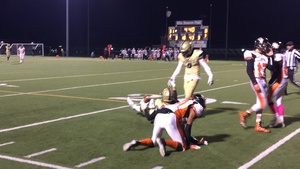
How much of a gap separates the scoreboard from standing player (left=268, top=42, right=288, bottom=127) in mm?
35130

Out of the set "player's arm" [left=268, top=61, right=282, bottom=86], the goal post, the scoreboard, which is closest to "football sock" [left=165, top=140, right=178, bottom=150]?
"player's arm" [left=268, top=61, right=282, bottom=86]

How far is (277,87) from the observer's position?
→ 25.5 ft

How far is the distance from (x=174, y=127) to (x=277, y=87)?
3.02m

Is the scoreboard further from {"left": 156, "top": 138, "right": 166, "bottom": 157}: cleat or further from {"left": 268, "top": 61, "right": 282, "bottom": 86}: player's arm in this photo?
{"left": 156, "top": 138, "right": 166, "bottom": 157}: cleat

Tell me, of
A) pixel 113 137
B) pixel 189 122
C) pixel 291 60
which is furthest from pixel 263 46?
pixel 291 60

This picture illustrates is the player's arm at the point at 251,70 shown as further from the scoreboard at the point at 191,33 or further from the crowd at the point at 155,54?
the crowd at the point at 155,54

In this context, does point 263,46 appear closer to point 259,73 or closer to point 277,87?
point 259,73

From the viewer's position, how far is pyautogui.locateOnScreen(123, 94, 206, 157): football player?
570 cm

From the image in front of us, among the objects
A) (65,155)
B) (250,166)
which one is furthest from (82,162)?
(250,166)

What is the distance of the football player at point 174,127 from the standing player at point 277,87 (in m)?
2.22

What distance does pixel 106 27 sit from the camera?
74312 mm

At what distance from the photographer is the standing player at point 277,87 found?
7766 millimetres

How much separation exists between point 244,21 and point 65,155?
2614 inches

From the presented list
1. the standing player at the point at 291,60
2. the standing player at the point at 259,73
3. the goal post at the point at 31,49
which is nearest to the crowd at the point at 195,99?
the standing player at the point at 259,73
